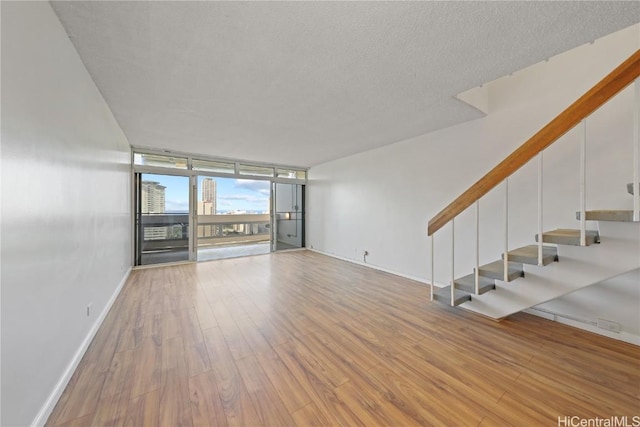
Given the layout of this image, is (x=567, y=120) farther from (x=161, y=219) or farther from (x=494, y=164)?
(x=161, y=219)

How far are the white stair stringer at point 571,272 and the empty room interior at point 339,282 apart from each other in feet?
0.05

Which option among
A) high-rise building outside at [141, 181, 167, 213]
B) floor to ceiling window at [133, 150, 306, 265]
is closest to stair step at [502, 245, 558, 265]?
floor to ceiling window at [133, 150, 306, 265]

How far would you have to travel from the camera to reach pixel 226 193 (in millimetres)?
7676

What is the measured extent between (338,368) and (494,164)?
309cm

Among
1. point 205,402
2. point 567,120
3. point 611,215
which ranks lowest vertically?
point 205,402

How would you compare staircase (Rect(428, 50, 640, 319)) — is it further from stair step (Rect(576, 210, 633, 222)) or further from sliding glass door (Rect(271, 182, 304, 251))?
sliding glass door (Rect(271, 182, 304, 251))

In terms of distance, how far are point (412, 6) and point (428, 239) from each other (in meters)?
3.06

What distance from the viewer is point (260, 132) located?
12.1 ft

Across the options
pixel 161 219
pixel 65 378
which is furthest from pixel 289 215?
pixel 65 378

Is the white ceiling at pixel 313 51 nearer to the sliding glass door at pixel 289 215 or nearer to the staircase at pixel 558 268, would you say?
the staircase at pixel 558 268

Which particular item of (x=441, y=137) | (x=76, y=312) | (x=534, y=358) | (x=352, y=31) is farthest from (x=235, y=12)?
(x=534, y=358)

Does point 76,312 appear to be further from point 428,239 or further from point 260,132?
point 428,239

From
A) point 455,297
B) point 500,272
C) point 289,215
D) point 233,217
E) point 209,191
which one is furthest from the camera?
point 233,217

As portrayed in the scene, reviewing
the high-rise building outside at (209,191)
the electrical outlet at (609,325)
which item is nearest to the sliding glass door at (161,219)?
the high-rise building outside at (209,191)
